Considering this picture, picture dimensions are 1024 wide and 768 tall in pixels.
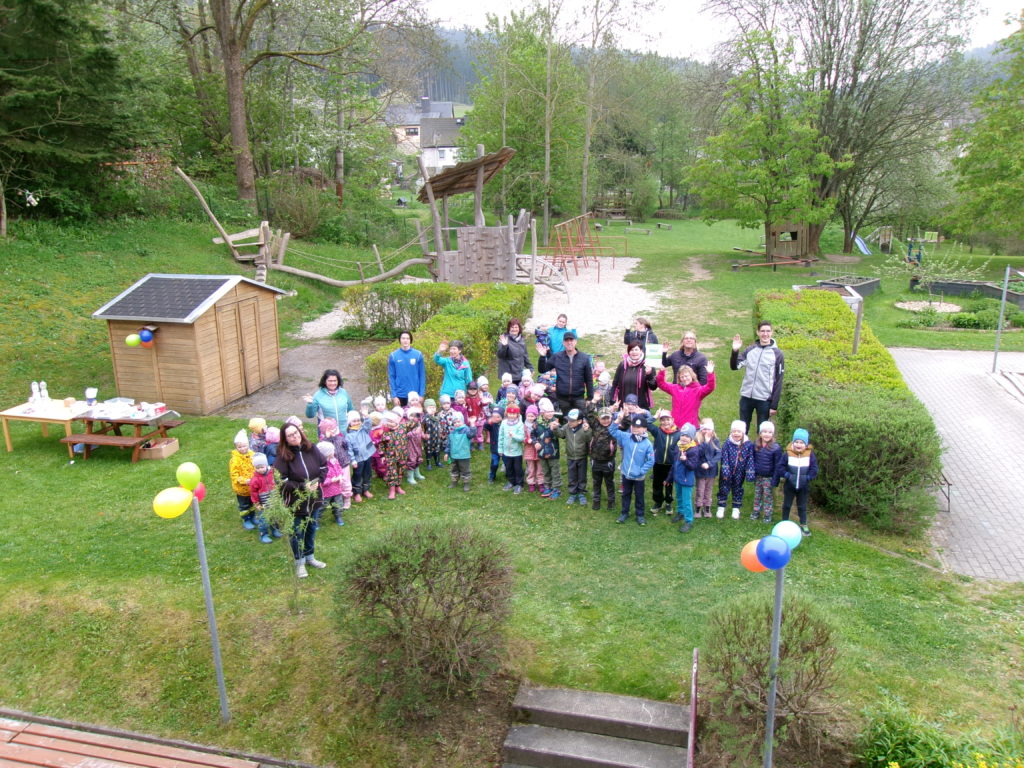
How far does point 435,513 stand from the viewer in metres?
8.70

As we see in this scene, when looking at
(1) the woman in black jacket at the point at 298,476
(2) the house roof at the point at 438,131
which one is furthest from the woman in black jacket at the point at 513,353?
(2) the house roof at the point at 438,131

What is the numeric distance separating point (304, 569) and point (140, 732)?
6.52 ft

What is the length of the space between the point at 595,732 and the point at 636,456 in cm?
325

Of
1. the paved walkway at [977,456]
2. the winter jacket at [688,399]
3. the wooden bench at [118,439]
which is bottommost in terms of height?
the paved walkway at [977,456]

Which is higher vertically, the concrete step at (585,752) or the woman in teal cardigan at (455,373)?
the woman in teal cardigan at (455,373)

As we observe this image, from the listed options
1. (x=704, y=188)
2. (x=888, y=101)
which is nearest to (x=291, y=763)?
(x=704, y=188)

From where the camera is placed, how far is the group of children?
26.7 feet

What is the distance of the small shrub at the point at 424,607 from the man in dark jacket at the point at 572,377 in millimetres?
4433

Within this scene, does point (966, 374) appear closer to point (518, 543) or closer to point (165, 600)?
point (518, 543)

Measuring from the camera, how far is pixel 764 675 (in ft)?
16.7

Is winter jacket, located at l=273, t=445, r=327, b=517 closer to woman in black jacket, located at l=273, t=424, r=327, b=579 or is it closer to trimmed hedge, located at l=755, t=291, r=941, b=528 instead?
woman in black jacket, located at l=273, t=424, r=327, b=579

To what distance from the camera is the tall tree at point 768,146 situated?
26.5m

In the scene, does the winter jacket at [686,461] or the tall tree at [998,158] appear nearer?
the winter jacket at [686,461]

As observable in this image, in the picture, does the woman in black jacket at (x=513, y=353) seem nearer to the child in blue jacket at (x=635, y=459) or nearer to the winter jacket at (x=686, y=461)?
the child in blue jacket at (x=635, y=459)
